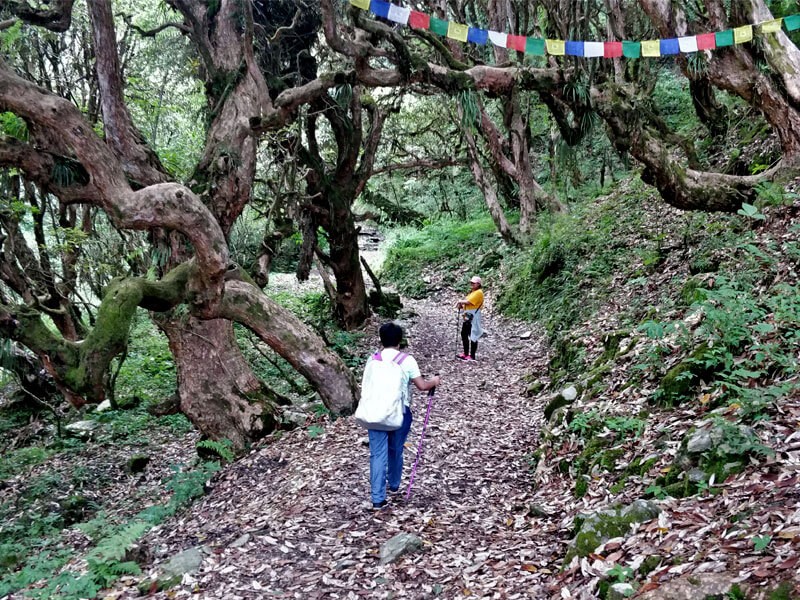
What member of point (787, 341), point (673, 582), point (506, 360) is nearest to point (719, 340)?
point (787, 341)

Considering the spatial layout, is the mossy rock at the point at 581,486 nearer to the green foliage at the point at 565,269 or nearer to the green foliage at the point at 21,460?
the green foliage at the point at 565,269

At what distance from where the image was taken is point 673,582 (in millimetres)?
2709

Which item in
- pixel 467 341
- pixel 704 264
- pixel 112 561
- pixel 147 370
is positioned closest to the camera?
pixel 112 561

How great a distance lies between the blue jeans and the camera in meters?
4.71

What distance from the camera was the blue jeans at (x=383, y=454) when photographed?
4.71 metres

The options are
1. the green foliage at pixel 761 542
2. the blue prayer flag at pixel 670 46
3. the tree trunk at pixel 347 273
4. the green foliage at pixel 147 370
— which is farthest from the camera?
the tree trunk at pixel 347 273

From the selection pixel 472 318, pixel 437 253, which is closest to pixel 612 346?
pixel 472 318

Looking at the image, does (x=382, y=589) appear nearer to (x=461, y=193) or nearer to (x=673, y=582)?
(x=673, y=582)

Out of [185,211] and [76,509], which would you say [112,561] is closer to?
[185,211]

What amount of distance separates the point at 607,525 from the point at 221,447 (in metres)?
5.09

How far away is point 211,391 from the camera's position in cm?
767

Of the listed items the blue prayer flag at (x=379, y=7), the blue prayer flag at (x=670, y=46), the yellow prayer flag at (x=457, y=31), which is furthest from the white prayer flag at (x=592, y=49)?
the blue prayer flag at (x=379, y=7)

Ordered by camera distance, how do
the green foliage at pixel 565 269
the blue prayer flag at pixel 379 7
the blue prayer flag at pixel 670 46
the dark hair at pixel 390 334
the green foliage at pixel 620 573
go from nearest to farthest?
the green foliage at pixel 620 573 → the dark hair at pixel 390 334 → the blue prayer flag at pixel 379 7 → the blue prayer flag at pixel 670 46 → the green foliage at pixel 565 269

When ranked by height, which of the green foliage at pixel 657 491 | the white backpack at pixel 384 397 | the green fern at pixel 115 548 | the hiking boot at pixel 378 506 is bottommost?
the hiking boot at pixel 378 506
